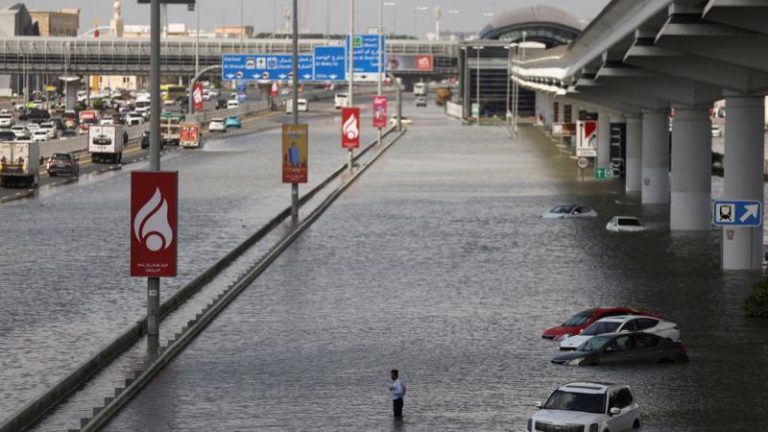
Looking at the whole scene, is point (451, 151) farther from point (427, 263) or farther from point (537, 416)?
point (537, 416)

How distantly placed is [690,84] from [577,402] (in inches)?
1625

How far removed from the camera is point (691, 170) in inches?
2729

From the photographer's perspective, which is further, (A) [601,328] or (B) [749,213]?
(B) [749,213]

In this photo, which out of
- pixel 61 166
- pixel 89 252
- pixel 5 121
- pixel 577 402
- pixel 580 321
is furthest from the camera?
pixel 5 121

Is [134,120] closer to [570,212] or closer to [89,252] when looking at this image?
[570,212]

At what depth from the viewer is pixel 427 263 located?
57688mm

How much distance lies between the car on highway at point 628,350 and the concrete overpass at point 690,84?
809 centimetres

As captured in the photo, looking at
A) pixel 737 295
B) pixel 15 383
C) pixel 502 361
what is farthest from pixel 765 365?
pixel 15 383

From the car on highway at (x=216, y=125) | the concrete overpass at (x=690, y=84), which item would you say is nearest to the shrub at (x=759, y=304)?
the concrete overpass at (x=690, y=84)

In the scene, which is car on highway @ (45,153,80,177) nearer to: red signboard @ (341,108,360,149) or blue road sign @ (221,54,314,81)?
red signboard @ (341,108,360,149)

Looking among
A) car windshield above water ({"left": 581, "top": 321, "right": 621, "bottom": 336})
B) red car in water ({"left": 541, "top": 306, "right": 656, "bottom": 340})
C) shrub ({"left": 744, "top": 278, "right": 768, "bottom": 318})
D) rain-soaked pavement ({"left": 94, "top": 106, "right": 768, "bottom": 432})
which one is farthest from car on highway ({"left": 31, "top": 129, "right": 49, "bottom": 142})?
car windshield above water ({"left": 581, "top": 321, "right": 621, "bottom": 336})

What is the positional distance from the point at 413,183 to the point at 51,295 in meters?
50.1

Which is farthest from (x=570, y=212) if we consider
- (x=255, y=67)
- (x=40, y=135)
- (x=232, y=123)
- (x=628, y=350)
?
(x=232, y=123)

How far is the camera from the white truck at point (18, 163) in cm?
8969
